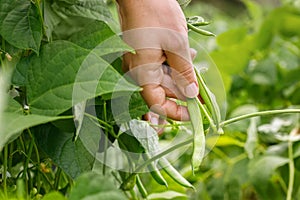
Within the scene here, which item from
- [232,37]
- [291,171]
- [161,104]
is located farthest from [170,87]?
[232,37]

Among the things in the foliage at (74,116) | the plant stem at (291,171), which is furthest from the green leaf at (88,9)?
the plant stem at (291,171)

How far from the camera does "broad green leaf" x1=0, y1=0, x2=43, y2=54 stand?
420mm

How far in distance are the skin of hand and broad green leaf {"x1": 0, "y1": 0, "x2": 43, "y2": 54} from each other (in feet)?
0.21

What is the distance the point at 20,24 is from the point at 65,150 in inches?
3.7

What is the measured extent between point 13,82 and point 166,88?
106mm

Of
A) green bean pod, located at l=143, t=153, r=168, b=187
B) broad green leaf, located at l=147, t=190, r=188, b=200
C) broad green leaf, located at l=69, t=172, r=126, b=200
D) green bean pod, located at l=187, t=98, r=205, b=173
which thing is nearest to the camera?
broad green leaf, located at l=69, t=172, r=126, b=200

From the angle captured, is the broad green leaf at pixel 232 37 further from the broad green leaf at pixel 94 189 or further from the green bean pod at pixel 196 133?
the broad green leaf at pixel 94 189

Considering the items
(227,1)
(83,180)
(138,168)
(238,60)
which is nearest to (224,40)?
(238,60)

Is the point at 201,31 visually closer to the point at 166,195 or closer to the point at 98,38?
the point at 98,38

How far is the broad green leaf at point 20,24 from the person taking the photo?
0.42 m

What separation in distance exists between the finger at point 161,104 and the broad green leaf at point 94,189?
144mm

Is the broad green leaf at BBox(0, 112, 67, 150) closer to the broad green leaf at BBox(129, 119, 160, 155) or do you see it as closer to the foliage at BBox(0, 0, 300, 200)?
the foliage at BBox(0, 0, 300, 200)

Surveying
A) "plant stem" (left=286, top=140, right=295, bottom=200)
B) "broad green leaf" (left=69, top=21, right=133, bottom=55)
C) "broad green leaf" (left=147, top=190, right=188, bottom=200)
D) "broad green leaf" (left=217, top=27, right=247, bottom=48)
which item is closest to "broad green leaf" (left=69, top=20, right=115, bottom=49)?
"broad green leaf" (left=69, top=21, right=133, bottom=55)

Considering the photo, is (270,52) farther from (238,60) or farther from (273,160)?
(273,160)
